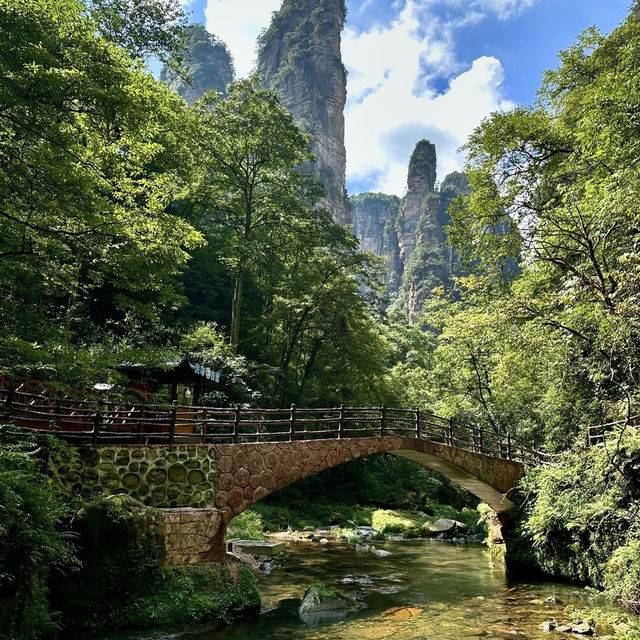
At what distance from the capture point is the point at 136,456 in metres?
9.39

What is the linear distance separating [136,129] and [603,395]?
13.2m

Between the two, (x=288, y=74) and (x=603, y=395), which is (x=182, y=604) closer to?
(x=603, y=395)

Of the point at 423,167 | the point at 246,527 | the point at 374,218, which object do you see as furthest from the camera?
the point at 374,218

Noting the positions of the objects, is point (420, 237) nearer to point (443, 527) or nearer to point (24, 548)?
point (443, 527)

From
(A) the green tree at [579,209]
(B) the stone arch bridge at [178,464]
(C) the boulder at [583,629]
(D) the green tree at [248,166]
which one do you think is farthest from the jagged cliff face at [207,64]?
(C) the boulder at [583,629]

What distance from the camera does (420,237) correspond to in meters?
92.8

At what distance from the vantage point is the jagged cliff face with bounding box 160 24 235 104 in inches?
3401

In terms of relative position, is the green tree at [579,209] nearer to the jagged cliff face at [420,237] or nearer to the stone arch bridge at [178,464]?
the stone arch bridge at [178,464]

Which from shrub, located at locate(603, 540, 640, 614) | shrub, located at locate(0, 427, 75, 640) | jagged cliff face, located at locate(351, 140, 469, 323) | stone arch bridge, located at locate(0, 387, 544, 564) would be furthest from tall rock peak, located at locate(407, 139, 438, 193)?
shrub, located at locate(0, 427, 75, 640)

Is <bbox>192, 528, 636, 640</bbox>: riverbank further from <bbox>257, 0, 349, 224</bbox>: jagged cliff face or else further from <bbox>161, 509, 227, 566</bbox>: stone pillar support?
<bbox>257, 0, 349, 224</bbox>: jagged cliff face

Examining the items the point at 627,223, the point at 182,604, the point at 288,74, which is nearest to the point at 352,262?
the point at 627,223

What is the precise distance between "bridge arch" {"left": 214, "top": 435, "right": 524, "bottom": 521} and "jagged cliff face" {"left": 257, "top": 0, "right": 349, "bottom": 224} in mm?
63179

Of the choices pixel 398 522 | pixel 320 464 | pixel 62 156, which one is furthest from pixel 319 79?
pixel 62 156

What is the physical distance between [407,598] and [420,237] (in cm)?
8643
